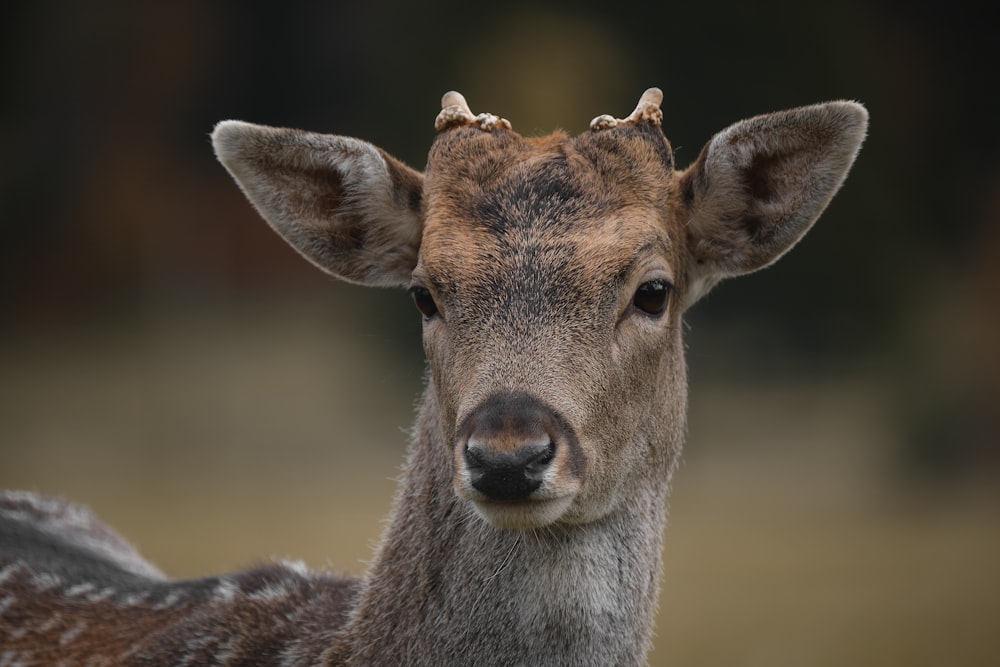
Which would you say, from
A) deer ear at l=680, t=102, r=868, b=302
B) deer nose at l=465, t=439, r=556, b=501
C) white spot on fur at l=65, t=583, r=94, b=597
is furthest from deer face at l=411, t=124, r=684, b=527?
white spot on fur at l=65, t=583, r=94, b=597

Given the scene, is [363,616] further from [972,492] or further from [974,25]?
[974,25]

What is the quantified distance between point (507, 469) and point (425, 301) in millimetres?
999

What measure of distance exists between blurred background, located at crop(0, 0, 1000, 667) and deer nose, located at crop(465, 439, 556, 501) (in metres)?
6.76

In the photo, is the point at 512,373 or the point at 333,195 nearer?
the point at 512,373

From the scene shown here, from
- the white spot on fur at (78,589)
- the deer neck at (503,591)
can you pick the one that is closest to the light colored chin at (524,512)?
the deer neck at (503,591)

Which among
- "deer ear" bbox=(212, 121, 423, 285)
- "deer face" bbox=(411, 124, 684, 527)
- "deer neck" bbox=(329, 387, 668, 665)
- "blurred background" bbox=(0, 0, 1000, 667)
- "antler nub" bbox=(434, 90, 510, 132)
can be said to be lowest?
"deer neck" bbox=(329, 387, 668, 665)

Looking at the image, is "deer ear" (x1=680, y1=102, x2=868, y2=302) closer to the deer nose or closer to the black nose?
the black nose

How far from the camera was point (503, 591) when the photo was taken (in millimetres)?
4355

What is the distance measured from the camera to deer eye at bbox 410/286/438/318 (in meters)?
4.58

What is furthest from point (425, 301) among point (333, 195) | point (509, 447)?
point (509, 447)

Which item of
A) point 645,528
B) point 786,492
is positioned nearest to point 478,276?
point 645,528

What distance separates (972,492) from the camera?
1466cm

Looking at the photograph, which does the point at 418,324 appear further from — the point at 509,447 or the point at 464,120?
the point at 509,447

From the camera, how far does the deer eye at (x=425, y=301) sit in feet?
15.0
